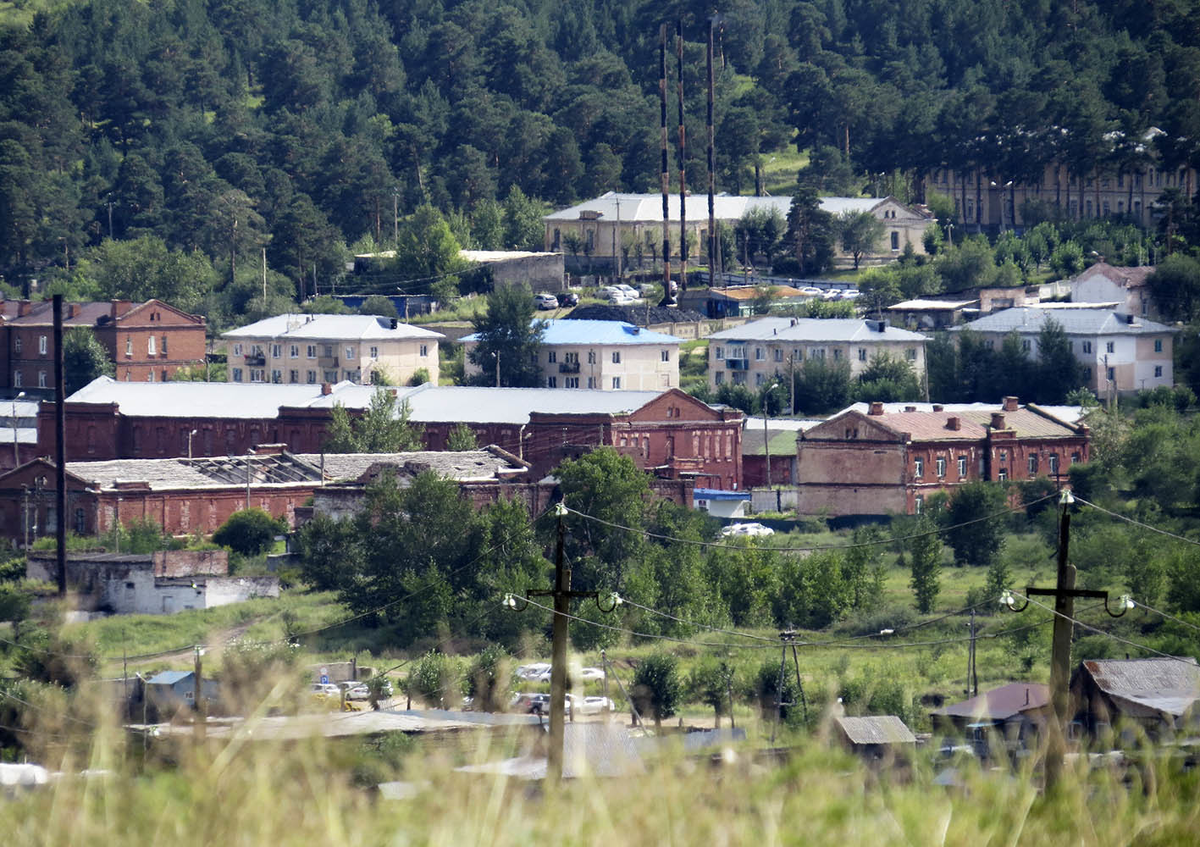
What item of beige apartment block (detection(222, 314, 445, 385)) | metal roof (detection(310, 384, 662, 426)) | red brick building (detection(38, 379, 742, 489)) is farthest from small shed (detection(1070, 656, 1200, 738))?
beige apartment block (detection(222, 314, 445, 385))

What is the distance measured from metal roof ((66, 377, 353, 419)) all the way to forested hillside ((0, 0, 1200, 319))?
741 inches

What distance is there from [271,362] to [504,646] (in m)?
36.1

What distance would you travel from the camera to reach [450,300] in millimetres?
76250

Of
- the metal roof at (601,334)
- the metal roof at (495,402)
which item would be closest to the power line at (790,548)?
the metal roof at (495,402)

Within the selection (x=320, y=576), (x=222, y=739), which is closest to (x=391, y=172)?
(x=320, y=576)

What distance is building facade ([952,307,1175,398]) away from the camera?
60969mm

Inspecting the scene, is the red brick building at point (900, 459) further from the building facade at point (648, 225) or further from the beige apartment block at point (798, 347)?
the building facade at point (648, 225)

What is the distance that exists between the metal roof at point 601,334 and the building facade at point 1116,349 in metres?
10.5

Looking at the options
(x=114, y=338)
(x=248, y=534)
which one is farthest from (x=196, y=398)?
(x=248, y=534)

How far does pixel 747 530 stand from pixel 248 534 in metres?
10.8

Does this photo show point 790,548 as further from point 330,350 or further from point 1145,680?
point 330,350

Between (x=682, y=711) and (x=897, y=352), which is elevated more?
(x=897, y=352)

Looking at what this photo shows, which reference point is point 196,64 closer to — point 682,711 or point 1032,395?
point 1032,395

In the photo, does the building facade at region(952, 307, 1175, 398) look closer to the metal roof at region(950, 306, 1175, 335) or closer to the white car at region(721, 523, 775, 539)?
the metal roof at region(950, 306, 1175, 335)
